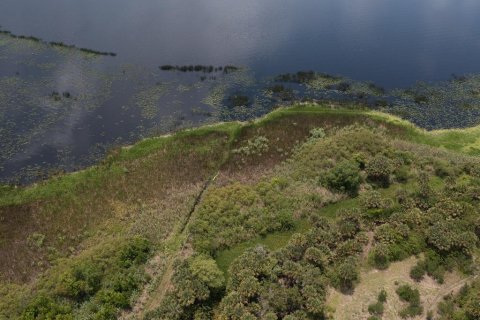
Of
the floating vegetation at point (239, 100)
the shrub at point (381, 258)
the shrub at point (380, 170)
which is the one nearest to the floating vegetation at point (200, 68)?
the floating vegetation at point (239, 100)

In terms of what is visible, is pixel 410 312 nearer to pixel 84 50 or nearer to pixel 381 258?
pixel 381 258

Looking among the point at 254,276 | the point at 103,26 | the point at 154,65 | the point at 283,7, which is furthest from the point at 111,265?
the point at 283,7

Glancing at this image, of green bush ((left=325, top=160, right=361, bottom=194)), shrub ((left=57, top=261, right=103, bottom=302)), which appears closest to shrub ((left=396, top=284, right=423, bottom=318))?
green bush ((left=325, top=160, right=361, bottom=194))

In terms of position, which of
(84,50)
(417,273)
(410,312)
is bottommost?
(410,312)

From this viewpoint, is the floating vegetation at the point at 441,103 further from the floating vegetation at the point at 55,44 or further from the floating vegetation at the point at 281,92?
the floating vegetation at the point at 55,44

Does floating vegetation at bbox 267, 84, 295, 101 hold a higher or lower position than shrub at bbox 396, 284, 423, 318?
higher

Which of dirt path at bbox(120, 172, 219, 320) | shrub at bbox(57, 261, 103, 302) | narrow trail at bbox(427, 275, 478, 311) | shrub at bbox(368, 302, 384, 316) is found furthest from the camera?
shrub at bbox(57, 261, 103, 302)

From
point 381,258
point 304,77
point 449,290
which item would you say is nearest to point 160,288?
point 381,258

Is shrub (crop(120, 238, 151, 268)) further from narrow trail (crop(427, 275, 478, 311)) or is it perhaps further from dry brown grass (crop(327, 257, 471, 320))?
narrow trail (crop(427, 275, 478, 311))
